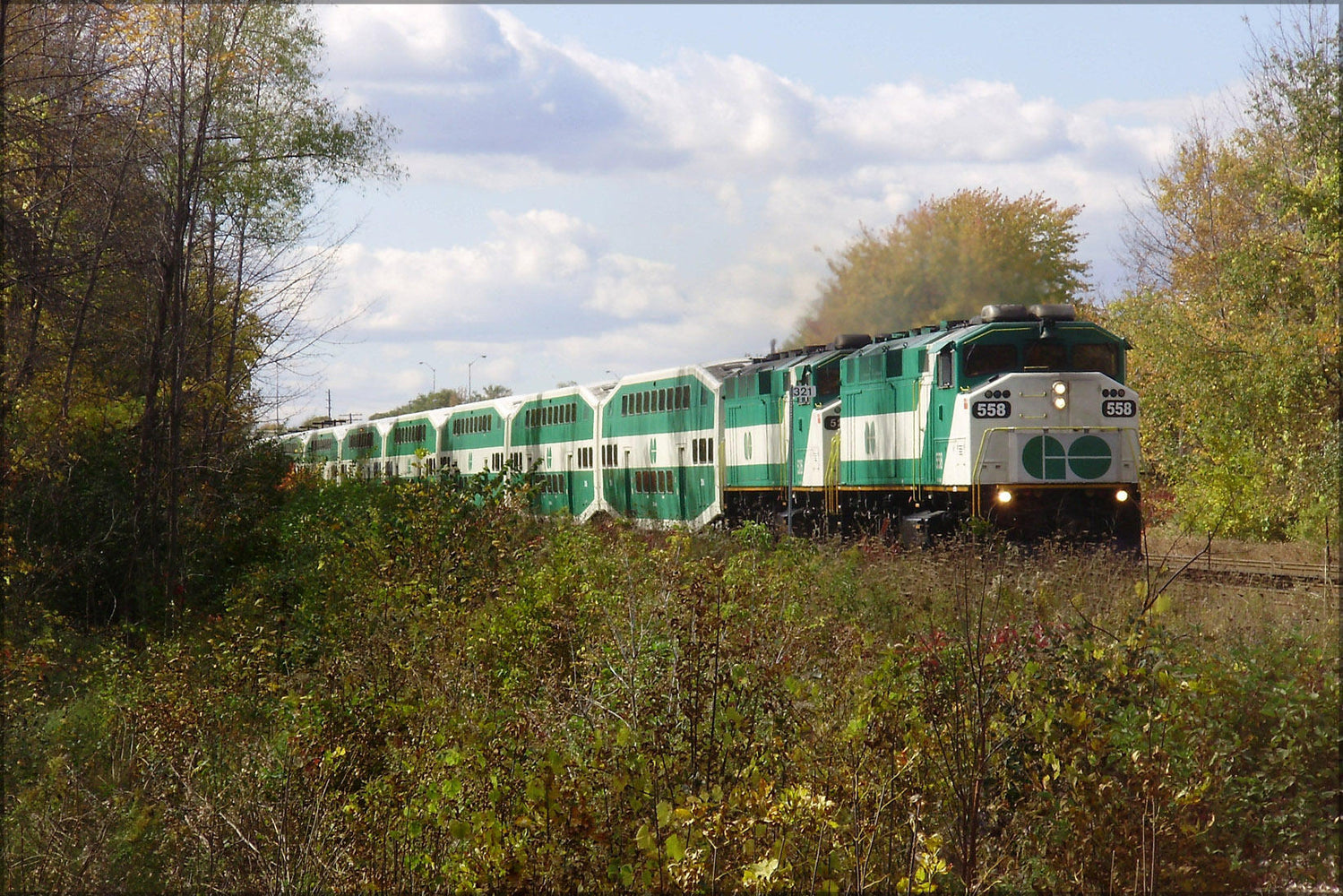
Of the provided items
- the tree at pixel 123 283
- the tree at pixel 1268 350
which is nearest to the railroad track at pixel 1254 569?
the tree at pixel 1268 350

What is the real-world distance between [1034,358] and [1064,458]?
141 cm

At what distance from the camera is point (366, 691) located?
318 inches

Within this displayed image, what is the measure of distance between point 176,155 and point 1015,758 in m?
13.0

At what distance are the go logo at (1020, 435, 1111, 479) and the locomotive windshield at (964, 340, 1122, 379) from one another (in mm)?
1024

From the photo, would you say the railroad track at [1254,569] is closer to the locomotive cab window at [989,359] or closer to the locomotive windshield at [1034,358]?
the locomotive windshield at [1034,358]

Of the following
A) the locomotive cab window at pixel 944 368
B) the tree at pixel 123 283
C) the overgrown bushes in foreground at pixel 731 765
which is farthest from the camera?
the locomotive cab window at pixel 944 368

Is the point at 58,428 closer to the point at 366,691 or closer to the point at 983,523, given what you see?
the point at 366,691

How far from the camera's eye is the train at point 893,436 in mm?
14664

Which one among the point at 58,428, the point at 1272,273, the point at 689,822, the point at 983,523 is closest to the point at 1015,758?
the point at 689,822

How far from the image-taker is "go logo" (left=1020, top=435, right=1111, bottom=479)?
14602mm

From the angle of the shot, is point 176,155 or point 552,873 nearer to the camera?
point 552,873

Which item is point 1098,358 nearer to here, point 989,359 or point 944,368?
point 989,359

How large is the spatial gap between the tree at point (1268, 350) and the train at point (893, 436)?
4.66 metres

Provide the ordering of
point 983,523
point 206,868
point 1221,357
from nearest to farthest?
point 206,868
point 983,523
point 1221,357
